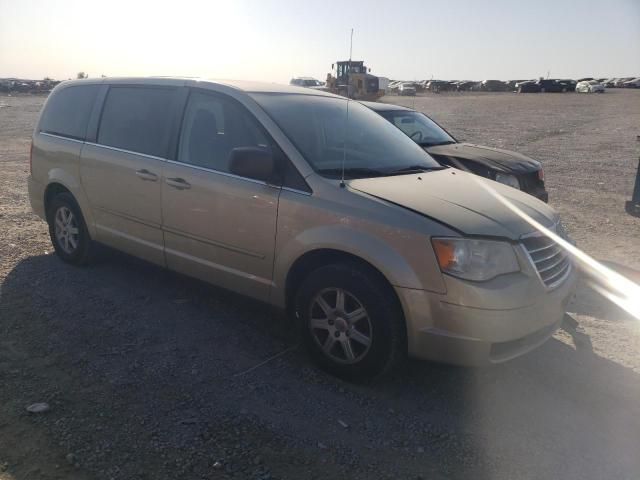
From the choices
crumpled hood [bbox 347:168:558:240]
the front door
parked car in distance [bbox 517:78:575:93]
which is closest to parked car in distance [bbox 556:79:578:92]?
parked car in distance [bbox 517:78:575:93]

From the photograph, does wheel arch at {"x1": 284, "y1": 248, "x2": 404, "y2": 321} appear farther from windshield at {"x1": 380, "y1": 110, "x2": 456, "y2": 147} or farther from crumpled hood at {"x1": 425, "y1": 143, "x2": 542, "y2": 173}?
windshield at {"x1": 380, "y1": 110, "x2": 456, "y2": 147}

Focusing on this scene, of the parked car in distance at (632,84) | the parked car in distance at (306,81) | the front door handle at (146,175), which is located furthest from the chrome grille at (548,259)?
the parked car in distance at (632,84)

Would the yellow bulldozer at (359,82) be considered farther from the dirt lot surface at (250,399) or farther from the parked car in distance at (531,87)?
the parked car in distance at (531,87)

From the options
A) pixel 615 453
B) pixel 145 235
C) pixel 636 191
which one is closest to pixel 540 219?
pixel 615 453

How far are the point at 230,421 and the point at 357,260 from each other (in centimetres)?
121

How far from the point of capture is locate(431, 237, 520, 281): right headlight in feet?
10.7

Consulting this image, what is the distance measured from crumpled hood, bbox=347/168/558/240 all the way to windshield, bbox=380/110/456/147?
411 centimetres

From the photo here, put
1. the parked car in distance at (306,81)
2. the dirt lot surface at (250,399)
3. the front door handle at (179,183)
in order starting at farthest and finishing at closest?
the parked car in distance at (306,81) < the front door handle at (179,183) < the dirt lot surface at (250,399)

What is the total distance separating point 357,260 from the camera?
3574 millimetres

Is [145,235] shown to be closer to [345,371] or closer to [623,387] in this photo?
[345,371]

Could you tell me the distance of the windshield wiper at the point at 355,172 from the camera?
388cm

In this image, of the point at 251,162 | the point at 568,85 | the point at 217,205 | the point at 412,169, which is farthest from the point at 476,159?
the point at 568,85

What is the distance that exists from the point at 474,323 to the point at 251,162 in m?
1.73

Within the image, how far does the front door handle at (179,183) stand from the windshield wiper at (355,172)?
3.73 ft
